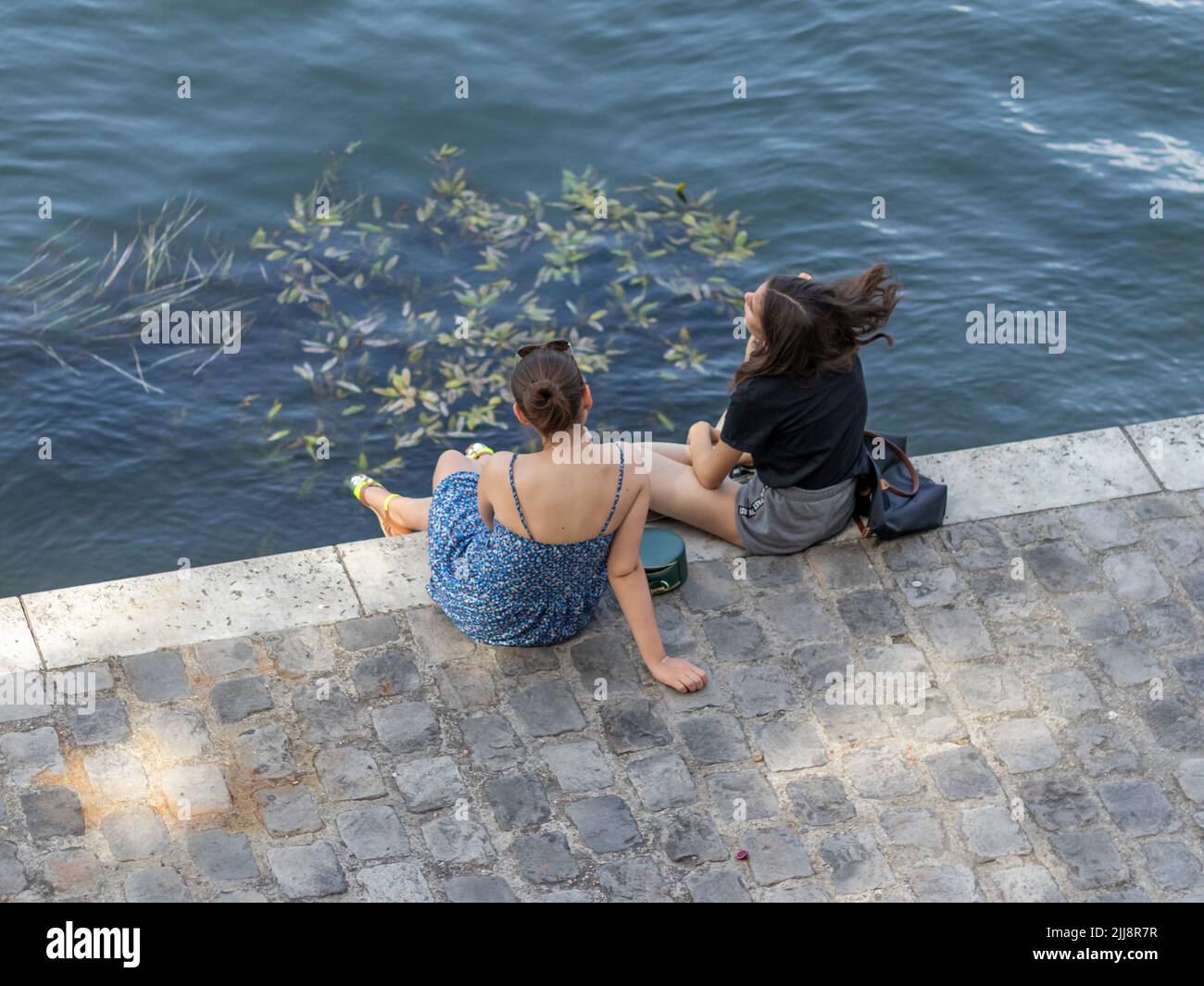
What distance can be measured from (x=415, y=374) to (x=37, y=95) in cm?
451

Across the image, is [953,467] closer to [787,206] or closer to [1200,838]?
[1200,838]

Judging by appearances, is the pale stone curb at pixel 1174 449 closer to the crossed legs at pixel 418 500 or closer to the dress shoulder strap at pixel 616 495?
the dress shoulder strap at pixel 616 495

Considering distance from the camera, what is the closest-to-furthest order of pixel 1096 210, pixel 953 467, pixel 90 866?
pixel 90 866, pixel 953 467, pixel 1096 210

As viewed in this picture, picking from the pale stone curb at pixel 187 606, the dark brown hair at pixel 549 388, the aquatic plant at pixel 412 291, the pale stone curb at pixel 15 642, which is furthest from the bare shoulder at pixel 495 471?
the aquatic plant at pixel 412 291

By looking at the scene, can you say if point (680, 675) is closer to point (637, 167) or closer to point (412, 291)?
point (412, 291)

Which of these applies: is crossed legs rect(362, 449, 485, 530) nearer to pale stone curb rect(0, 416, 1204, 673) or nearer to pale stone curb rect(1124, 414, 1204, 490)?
pale stone curb rect(0, 416, 1204, 673)

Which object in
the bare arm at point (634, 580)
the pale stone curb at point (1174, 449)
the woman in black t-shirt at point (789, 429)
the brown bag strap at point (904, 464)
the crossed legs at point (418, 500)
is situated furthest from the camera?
the pale stone curb at point (1174, 449)

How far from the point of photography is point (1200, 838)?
4.91 meters

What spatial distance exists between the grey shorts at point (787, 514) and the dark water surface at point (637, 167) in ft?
7.71

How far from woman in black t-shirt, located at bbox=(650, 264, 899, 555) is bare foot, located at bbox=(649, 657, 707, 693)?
805 millimetres

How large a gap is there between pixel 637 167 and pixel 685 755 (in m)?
6.12

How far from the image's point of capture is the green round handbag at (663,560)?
5.75 m

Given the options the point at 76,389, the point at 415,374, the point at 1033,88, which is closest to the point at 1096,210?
the point at 1033,88

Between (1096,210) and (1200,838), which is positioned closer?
(1200,838)
